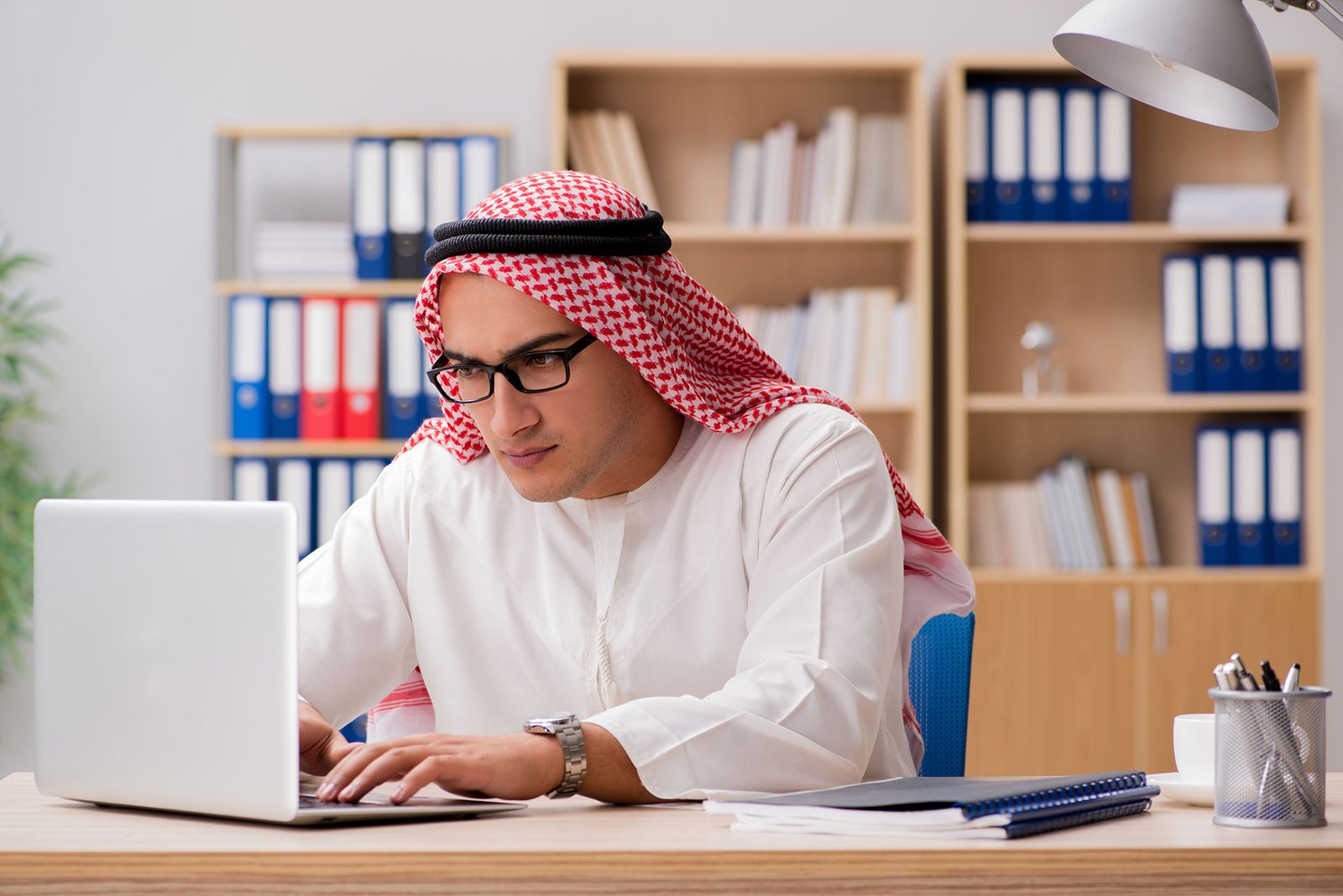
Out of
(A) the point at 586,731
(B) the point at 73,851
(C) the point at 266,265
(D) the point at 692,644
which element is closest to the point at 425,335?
(D) the point at 692,644

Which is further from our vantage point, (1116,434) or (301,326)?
(1116,434)

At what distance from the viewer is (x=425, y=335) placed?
1.68 metres

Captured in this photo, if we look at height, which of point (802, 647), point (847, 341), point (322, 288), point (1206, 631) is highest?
point (322, 288)

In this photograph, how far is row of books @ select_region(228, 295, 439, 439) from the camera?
138 inches

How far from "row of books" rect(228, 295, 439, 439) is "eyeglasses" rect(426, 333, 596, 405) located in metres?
1.93

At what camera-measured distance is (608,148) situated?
3.68m

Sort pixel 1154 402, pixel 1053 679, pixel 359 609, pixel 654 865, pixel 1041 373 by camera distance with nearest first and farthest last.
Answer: pixel 654 865
pixel 359 609
pixel 1053 679
pixel 1154 402
pixel 1041 373

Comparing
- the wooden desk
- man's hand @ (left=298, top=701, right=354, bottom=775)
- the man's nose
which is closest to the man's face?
the man's nose

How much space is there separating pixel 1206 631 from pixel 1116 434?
0.61 metres

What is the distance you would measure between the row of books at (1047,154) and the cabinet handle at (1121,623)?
0.96m

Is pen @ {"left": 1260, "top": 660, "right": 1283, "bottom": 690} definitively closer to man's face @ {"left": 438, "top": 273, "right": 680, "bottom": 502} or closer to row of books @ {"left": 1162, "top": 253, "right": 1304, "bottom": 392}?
man's face @ {"left": 438, "top": 273, "right": 680, "bottom": 502}

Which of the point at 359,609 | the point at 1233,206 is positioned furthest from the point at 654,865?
the point at 1233,206

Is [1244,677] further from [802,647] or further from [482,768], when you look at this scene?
[482,768]

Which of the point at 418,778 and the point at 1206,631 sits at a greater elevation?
the point at 418,778
